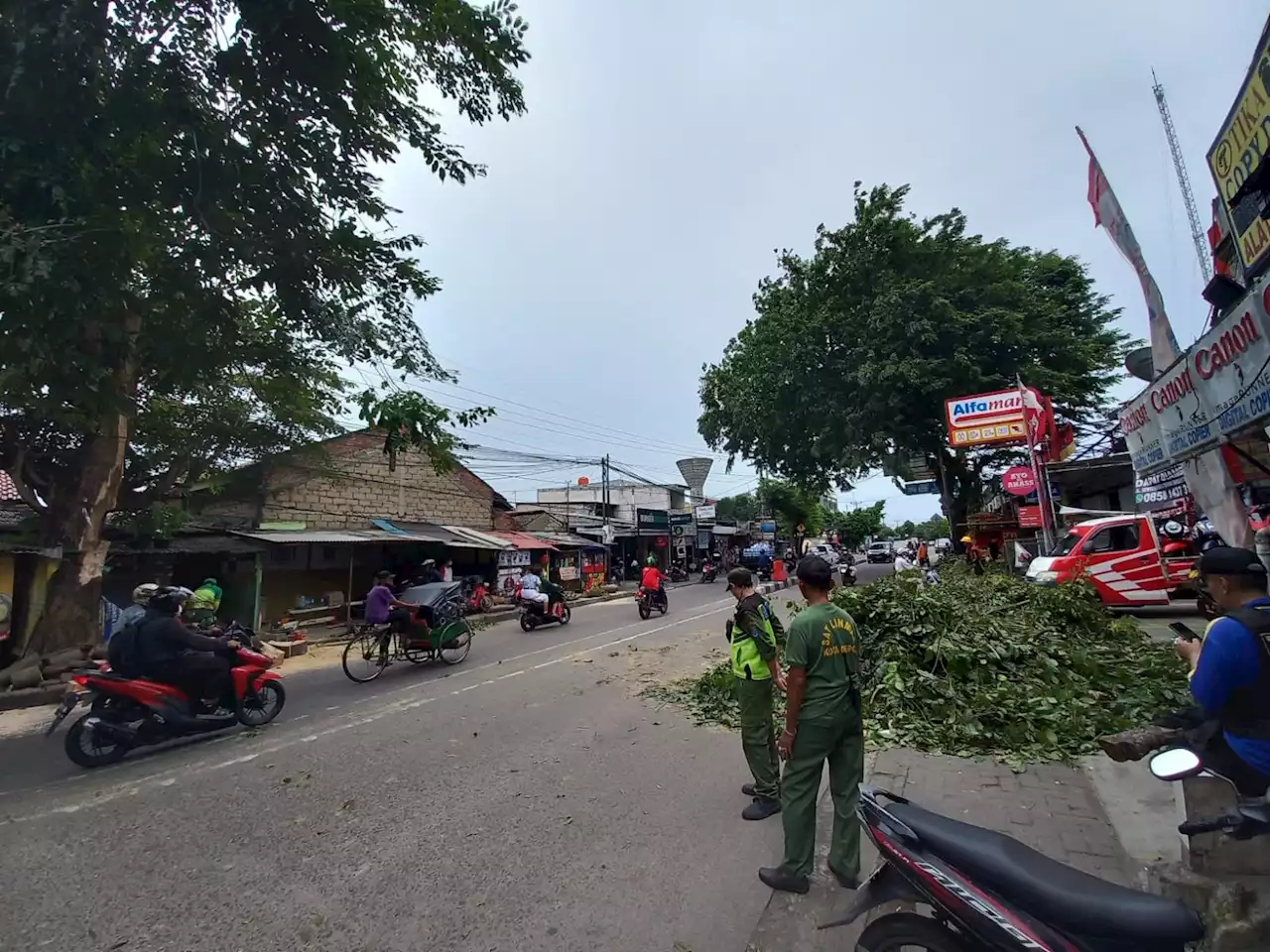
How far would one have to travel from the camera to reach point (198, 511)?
14992mm

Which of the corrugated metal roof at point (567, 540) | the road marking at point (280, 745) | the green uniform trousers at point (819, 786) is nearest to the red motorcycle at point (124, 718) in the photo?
the road marking at point (280, 745)

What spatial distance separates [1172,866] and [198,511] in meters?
17.2

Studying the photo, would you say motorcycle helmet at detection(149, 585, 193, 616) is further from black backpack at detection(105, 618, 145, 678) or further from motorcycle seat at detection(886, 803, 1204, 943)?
motorcycle seat at detection(886, 803, 1204, 943)

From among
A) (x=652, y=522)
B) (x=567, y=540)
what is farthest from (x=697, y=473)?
(x=567, y=540)

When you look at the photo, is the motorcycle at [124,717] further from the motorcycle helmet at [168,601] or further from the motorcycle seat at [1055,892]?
the motorcycle seat at [1055,892]

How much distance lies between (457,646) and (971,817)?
829cm

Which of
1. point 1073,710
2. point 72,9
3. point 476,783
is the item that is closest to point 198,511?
point 72,9

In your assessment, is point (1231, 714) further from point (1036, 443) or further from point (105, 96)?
point (1036, 443)

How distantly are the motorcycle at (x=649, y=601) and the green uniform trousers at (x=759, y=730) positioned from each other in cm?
1198

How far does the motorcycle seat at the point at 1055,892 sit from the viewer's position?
1.83 meters

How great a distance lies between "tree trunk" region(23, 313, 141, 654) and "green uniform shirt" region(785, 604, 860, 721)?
386 inches

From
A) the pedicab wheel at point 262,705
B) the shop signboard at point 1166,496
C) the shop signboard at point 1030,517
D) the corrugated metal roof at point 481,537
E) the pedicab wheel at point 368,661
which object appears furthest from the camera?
the corrugated metal roof at point 481,537

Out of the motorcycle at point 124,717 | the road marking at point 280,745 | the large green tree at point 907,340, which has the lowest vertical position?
the road marking at point 280,745

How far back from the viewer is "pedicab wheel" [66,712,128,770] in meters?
5.61
